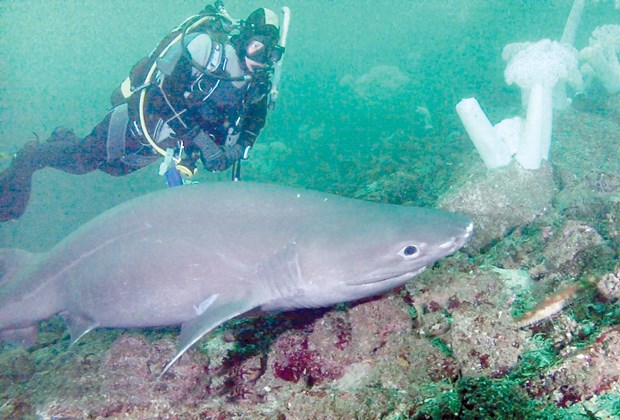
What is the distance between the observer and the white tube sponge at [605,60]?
30.4 feet

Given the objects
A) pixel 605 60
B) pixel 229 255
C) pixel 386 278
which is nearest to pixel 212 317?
pixel 229 255

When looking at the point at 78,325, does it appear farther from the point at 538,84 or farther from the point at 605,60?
the point at 605,60

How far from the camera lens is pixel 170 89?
217 inches

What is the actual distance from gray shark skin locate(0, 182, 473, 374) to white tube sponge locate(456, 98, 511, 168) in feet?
12.6

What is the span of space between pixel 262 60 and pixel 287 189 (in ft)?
9.78

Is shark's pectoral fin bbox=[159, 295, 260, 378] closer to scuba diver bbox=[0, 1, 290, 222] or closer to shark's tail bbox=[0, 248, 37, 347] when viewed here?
shark's tail bbox=[0, 248, 37, 347]

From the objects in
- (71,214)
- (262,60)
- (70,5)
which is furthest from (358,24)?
(262,60)

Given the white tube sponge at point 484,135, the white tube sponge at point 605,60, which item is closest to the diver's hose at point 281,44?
the white tube sponge at point 484,135

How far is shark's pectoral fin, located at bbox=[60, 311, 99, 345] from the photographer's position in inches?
146

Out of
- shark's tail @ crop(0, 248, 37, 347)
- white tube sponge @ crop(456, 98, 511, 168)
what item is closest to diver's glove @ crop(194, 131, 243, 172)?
shark's tail @ crop(0, 248, 37, 347)

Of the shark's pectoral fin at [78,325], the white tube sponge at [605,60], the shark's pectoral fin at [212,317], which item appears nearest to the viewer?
the shark's pectoral fin at [212,317]

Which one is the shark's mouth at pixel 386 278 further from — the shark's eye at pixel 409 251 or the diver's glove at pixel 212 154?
the diver's glove at pixel 212 154

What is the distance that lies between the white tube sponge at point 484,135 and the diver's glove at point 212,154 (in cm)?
371

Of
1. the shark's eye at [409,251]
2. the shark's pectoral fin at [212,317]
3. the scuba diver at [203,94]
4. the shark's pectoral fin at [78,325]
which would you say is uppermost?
the scuba diver at [203,94]
